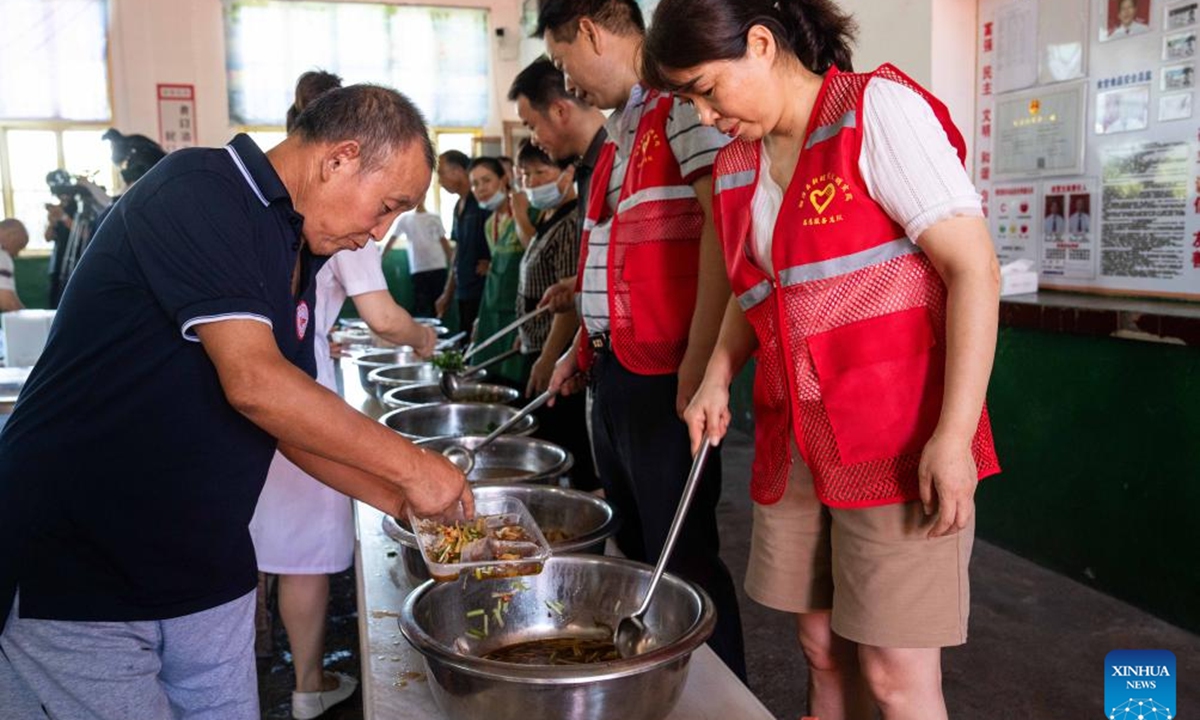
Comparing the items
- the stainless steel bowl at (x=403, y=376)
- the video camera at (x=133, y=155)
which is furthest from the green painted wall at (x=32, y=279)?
the stainless steel bowl at (x=403, y=376)

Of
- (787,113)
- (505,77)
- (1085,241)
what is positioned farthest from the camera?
(505,77)

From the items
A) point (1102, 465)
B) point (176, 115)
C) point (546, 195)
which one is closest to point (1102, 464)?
point (1102, 465)

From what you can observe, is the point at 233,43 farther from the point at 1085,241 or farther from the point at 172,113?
the point at 1085,241

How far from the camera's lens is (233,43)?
9180 millimetres

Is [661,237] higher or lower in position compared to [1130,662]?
higher

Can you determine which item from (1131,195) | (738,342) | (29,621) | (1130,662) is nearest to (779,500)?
(738,342)

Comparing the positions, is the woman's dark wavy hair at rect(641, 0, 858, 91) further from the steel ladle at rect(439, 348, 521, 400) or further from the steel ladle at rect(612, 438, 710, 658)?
the steel ladle at rect(439, 348, 521, 400)

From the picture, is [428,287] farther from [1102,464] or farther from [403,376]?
[1102,464]

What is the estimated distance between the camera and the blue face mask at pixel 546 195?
3348mm

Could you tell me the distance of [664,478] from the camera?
179cm

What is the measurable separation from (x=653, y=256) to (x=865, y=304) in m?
0.62

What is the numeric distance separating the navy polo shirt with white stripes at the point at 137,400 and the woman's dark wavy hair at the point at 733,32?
548 millimetres

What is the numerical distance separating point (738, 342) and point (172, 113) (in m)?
8.96

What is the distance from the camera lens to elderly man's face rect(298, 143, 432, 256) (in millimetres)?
1182
